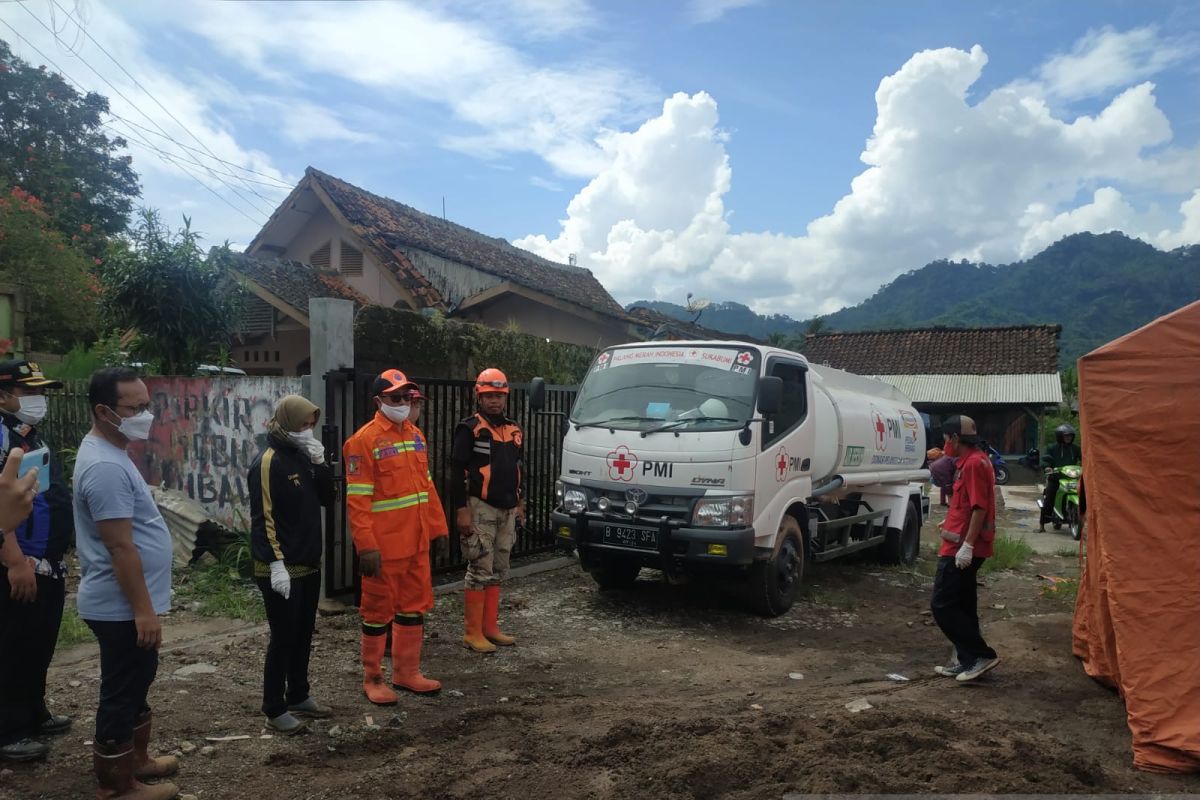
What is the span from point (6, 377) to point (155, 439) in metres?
5.69

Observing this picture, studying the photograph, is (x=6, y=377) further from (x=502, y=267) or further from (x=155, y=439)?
(x=502, y=267)

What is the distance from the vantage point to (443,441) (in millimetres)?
7902

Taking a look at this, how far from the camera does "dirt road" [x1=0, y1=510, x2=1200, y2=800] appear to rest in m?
3.75

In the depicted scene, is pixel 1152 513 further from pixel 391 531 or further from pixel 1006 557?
pixel 1006 557

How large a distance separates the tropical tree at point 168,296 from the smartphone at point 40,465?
666 centimetres

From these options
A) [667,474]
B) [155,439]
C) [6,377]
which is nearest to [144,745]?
[6,377]

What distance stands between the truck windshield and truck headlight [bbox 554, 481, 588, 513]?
0.58 meters

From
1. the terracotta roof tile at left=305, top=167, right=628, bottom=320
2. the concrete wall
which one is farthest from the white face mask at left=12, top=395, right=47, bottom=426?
the terracotta roof tile at left=305, top=167, right=628, bottom=320

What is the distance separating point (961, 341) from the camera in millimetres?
30594

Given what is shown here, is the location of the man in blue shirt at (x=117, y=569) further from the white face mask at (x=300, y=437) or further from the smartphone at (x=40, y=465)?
the white face mask at (x=300, y=437)

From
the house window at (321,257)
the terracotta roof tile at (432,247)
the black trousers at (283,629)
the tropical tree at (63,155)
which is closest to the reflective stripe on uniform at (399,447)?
the black trousers at (283,629)

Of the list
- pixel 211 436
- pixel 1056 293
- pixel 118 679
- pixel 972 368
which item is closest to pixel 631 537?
pixel 118 679

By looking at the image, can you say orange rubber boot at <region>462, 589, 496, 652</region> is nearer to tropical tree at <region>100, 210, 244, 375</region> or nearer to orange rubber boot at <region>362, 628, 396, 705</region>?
orange rubber boot at <region>362, 628, 396, 705</region>

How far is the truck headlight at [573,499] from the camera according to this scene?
7.14 metres
